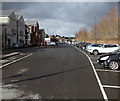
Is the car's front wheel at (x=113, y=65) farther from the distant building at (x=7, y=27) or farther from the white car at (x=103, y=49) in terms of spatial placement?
the distant building at (x=7, y=27)

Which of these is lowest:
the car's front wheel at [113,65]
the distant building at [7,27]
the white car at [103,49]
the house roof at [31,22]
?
the car's front wheel at [113,65]

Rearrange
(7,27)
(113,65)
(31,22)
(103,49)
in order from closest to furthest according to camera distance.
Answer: (113,65), (103,49), (7,27), (31,22)

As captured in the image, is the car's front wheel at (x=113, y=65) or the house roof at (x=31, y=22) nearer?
the car's front wheel at (x=113, y=65)

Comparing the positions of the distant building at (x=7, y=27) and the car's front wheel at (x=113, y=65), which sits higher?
the distant building at (x=7, y=27)

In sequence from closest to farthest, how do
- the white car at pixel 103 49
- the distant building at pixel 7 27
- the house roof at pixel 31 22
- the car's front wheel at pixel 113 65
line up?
the car's front wheel at pixel 113 65 < the white car at pixel 103 49 < the distant building at pixel 7 27 < the house roof at pixel 31 22

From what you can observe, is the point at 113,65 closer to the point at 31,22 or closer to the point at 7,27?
the point at 7,27

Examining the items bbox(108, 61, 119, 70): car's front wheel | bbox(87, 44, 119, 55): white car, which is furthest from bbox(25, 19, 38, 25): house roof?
bbox(108, 61, 119, 70): car's front wheel

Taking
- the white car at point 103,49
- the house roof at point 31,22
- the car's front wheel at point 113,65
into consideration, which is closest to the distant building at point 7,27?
the white car at point 103,49

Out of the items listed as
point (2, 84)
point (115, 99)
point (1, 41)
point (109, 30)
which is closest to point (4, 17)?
point (1, 41)

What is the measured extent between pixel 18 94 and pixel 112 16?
3224 cm

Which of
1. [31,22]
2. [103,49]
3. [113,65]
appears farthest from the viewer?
[31,22]

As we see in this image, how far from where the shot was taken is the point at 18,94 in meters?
5.25

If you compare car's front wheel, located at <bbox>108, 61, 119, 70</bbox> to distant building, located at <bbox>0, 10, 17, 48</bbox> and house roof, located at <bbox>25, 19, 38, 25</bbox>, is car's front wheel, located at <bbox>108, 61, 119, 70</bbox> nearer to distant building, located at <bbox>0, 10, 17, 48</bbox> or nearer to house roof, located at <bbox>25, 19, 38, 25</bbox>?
distant building, located at <bbox>0, 10, 17, 48</bbox>

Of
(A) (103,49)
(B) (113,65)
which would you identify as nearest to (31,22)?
(A) (103,49)
